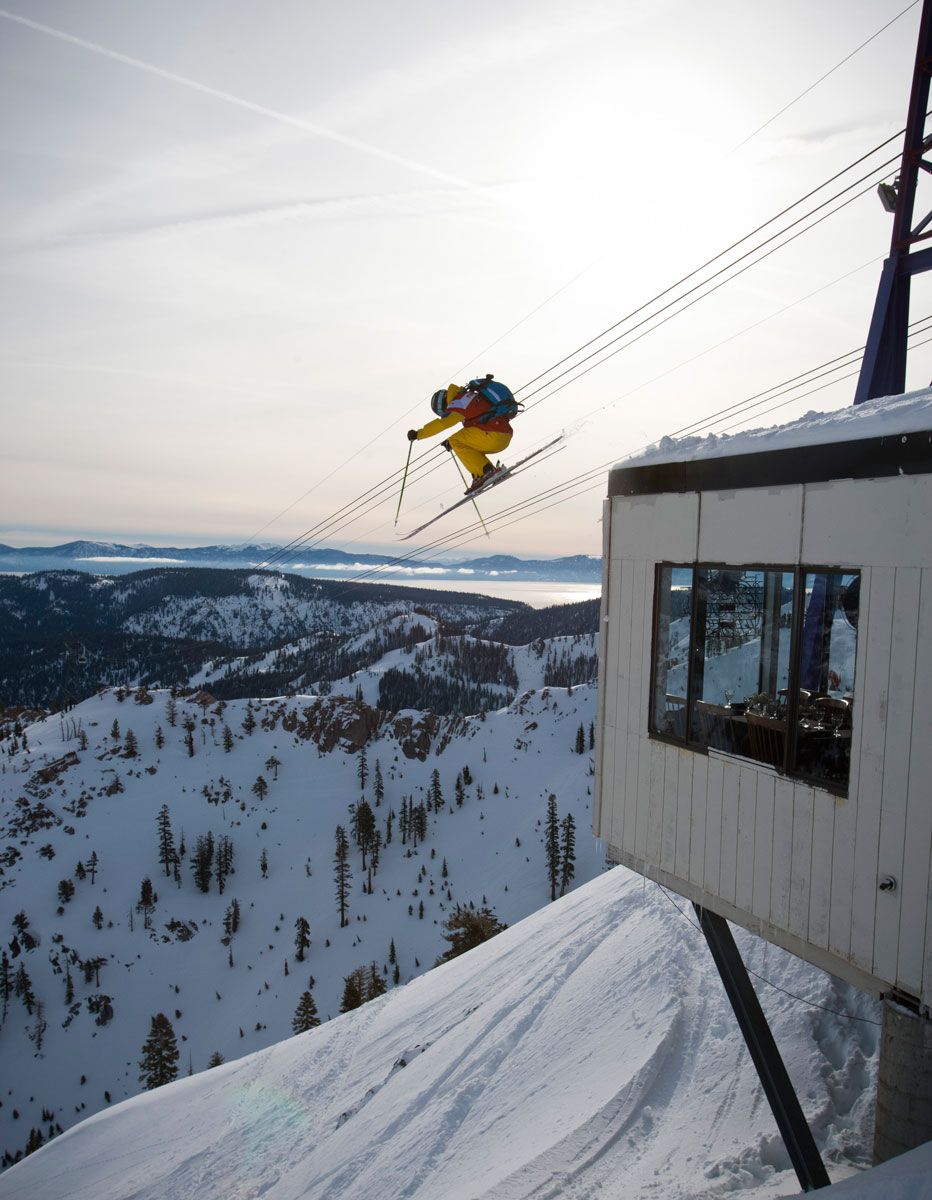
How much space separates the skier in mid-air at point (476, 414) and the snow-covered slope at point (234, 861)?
282 ft

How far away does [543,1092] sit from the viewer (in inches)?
430

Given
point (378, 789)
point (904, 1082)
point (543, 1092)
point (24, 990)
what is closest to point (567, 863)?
point (378, 789)

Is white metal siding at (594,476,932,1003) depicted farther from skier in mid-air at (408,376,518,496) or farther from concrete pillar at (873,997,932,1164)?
skier in mid-air at (408,376,518,496)

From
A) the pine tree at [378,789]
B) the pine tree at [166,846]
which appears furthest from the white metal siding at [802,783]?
the pine tree at [378,789]

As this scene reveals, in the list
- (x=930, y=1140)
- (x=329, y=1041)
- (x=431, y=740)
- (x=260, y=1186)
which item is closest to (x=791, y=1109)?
(x=930, y=1140)

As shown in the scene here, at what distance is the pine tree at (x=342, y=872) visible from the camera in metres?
101

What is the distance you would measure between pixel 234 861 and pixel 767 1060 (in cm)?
13115

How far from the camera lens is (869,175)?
370 inches

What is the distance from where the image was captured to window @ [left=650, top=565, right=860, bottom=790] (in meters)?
5.49

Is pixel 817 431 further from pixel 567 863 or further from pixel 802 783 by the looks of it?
pixel 567 863

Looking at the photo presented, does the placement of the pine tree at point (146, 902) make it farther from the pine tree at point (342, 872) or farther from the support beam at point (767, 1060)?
the support beam at point (767, 1060)

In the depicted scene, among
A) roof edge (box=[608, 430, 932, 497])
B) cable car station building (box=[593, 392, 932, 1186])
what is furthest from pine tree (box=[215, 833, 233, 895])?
roof edge (box=[608, 430, 932, 497])

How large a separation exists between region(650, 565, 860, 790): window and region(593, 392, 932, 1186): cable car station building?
2 cm

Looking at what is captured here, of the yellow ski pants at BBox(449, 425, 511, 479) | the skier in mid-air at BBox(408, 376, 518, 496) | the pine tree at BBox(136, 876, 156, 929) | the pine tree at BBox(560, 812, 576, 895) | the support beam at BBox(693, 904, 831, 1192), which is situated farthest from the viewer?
the pine tree at BBox(136, 876, 156, 929)
